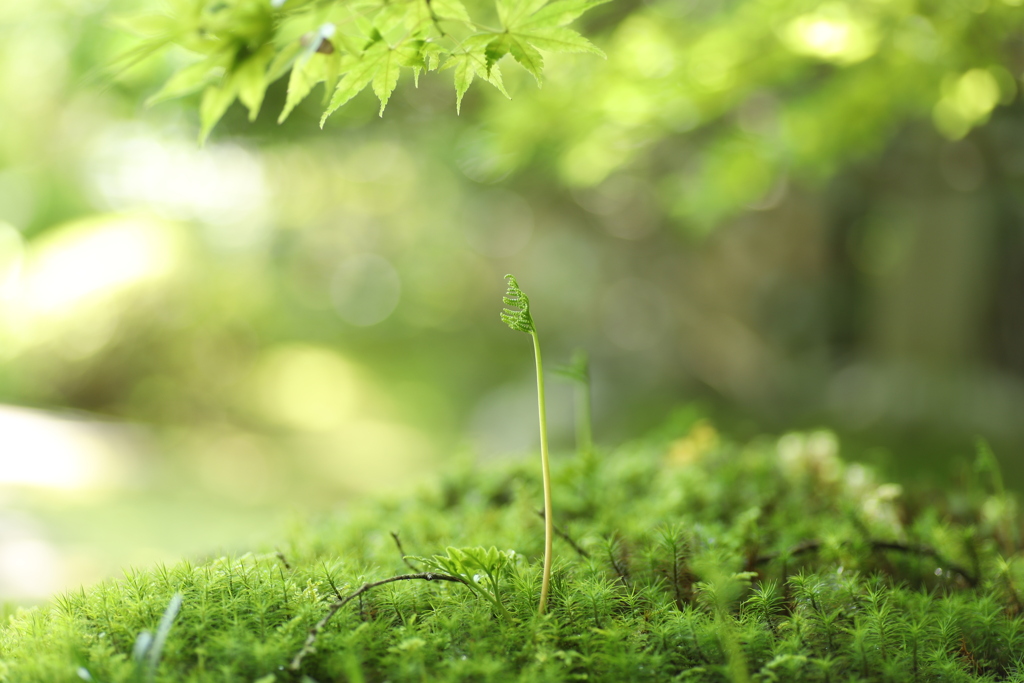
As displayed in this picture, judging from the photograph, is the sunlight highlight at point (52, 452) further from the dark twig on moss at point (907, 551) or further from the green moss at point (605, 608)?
the dark twig on moss at point (907, 551)

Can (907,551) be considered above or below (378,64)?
below

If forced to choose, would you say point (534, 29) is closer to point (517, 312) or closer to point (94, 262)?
point (517, 312)

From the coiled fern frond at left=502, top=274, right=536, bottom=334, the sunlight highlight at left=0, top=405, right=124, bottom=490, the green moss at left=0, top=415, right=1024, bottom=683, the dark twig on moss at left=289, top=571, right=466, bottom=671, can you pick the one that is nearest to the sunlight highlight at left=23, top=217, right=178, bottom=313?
the sunlight highlight at left=0, top=405, right=124, bottom=490

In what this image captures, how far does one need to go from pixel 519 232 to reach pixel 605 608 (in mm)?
11160

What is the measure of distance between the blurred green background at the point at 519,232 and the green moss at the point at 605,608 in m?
0.49

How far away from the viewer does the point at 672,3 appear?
8.17ft

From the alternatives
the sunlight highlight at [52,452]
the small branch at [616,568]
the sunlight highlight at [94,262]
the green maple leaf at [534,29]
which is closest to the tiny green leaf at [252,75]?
the green maple leaf at [534,29]

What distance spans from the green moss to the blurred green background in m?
0.49

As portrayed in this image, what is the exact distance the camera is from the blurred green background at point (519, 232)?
2.37 m

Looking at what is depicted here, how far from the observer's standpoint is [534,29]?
89cm

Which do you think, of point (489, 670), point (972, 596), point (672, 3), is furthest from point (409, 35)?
point (672, 3)

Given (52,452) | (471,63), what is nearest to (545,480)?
(471,63)

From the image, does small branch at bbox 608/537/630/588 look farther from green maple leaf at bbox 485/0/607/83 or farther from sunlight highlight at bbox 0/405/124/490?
sunlight highlight at bbox 0/405/124/490

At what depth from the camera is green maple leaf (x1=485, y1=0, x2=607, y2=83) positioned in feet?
2.89
